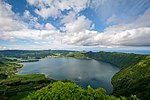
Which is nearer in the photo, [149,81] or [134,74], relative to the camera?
[149,81]

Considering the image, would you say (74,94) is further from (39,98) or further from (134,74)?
(134,74)

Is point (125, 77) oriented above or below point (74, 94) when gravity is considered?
below

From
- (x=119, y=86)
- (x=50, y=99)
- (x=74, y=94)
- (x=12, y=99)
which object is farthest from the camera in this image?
(x=119, y=86)

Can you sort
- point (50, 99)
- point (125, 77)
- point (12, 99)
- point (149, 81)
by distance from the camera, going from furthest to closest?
1. point (125, 77)
2. point (149, 81)
3. point (12, 99)
4. point (50, 99)

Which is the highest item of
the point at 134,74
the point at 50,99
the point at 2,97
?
the point at 50,99

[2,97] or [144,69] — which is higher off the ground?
[144,69]

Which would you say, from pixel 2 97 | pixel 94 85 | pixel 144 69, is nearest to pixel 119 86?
pixel 94 85

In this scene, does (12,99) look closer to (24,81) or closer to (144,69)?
(24,81)

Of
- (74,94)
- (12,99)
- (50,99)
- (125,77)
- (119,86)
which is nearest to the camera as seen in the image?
(50,99)

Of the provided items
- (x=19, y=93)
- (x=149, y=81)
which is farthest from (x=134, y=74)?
(x=19, y=93)
